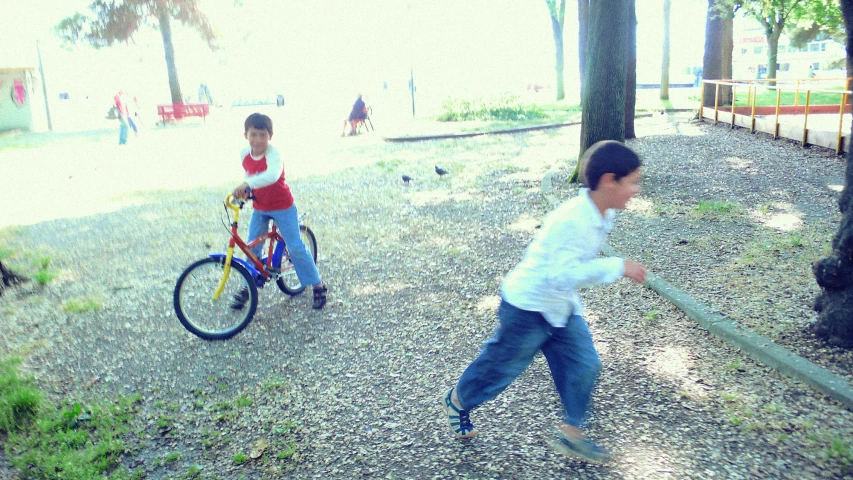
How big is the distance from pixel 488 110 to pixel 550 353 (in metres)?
22.2

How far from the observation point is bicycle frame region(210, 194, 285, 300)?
5.23 meters

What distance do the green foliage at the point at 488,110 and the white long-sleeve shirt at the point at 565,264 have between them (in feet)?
69.7

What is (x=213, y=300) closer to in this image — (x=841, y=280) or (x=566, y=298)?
(x=566, y=298)

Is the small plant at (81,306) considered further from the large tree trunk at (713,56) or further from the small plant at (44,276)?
the large tree trunk at (713,56)

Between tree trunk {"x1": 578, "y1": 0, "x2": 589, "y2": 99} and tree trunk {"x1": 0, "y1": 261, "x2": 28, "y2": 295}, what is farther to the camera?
tree trunk {"x1": 578, "y1": 0, "x2": 589, "y2": 99}

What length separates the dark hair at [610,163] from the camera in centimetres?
292

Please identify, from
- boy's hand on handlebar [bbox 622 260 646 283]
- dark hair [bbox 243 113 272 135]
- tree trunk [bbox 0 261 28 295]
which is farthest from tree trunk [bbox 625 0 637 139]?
boy's hand on handlebar [bbox 622 260 646 283]

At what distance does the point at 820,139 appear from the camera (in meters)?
12.3

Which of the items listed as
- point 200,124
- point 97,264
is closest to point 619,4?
point 97,264

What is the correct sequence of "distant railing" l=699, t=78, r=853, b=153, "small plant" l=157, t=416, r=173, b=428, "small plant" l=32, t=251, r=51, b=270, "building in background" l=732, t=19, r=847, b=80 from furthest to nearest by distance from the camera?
"building in background" l=732, t=19, r=847, b=80 → "distant railing" l=699, t=78, r=853, b=153 → "small plant" l=32, t=251, r=51, b=270 → "small plant" l=157, t=416, r=173, b=428

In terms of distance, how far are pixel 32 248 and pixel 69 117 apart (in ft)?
130

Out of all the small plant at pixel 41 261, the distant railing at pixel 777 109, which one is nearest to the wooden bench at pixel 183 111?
the distant railing at pixel 777 109

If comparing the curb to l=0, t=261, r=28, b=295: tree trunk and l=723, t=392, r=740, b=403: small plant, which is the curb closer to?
l=723, t=392, r=740, b=403: small plant

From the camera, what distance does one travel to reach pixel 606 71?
974 cm
